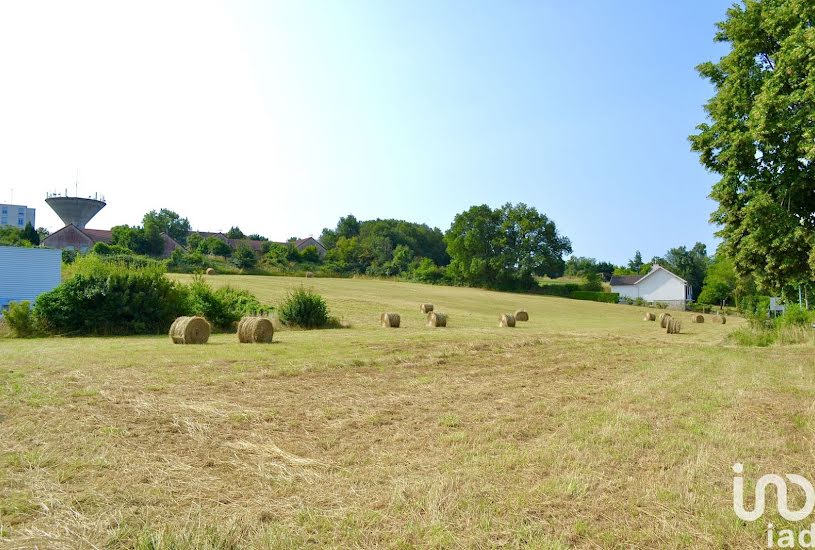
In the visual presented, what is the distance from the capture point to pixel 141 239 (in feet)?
248

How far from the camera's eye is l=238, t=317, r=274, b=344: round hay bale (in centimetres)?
1802

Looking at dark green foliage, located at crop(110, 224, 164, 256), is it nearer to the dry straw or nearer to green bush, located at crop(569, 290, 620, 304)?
green bush, located at crop(569, 290, 620, 304)

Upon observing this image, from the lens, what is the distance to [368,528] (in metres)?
4.13

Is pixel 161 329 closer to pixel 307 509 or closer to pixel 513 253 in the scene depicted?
pixel 307 509

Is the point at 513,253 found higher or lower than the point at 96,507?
higher

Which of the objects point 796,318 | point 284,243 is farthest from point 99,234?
point 796,318

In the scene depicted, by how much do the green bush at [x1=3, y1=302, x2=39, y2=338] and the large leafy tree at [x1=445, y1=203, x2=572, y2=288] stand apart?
60135 millimetres

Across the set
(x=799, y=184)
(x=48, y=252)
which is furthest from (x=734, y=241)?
(x=48, y=252)

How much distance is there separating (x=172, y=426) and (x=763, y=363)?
1333 centimetres

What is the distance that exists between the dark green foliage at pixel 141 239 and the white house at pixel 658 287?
66.4 m

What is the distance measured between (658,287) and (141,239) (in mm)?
74250

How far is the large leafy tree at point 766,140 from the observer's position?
60.9 ft

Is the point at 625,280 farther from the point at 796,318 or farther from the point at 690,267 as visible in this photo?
the point at 796,318

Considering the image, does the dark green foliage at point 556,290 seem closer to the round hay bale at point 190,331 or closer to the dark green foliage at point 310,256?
the dark green foliage at point 310,256
